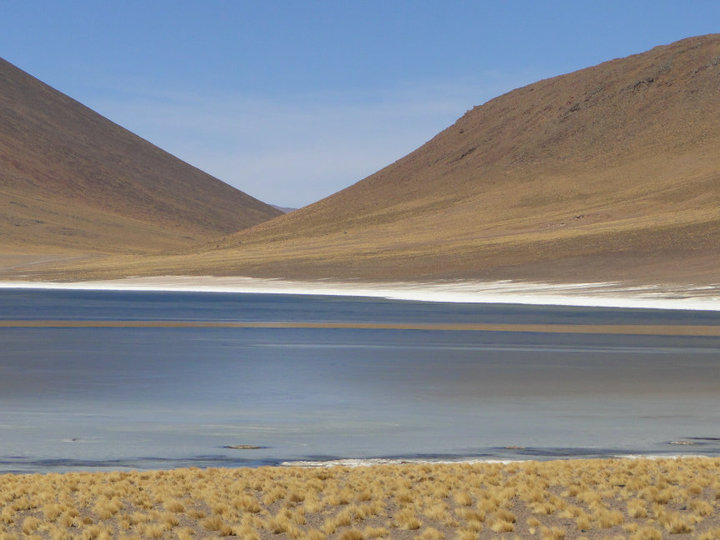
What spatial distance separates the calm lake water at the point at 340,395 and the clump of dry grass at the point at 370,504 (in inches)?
88.7

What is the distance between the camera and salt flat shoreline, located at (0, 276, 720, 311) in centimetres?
5481

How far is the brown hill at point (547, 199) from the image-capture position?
77.6 m

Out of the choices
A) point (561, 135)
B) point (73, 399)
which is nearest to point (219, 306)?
point (73, 399)

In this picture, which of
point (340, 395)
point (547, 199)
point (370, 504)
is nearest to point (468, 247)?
point (547, 199)

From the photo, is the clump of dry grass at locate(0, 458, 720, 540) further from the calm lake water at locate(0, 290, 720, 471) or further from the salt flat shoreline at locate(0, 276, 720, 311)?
the salt flat shoreline at locate(0, 276, 720, 311)

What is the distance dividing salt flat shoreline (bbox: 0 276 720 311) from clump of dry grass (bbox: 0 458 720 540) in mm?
40532

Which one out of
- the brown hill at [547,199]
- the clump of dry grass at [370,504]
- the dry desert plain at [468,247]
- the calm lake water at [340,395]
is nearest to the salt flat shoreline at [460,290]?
the dry desert plain at [468,247]

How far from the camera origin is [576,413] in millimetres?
17422

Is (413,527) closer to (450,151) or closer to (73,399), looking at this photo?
(73,399)

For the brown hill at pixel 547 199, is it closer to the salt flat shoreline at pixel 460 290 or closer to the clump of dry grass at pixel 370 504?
the salt flat shoreline at pixel 460 290

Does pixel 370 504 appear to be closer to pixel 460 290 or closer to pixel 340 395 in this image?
pixel 340 395

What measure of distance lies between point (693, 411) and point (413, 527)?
9.81 m

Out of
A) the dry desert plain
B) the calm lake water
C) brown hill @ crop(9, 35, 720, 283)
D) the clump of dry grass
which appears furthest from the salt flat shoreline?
the clump of dry grass

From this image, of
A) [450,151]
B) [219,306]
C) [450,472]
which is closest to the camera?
[450,472]
